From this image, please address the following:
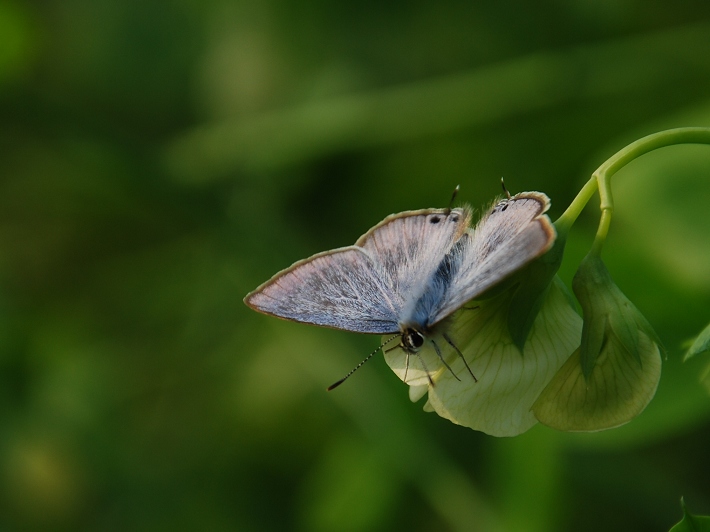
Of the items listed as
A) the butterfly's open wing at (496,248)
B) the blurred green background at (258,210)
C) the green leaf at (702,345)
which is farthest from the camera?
the blurred green background at (258,210)

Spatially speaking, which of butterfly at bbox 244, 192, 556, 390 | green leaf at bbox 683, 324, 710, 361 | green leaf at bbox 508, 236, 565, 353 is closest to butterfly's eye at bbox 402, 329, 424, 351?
butterfly at bbox 244, 192, 556, 390

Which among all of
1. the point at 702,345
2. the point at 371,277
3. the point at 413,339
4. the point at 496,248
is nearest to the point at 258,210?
the point at 371,277

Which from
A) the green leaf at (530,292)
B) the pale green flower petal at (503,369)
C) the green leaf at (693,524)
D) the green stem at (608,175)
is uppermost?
the green stem at (608,175)

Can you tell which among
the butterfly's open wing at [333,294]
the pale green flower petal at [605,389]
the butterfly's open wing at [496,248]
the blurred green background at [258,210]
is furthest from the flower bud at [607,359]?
the blurred green background at [258,210]

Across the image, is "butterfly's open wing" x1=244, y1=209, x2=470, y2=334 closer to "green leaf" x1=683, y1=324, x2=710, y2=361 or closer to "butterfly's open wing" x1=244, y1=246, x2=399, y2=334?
"butterfly's open wing" x1=244, y1=246, x2=399, y2=334

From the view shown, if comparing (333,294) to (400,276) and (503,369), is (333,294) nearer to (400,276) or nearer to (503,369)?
(400,276)

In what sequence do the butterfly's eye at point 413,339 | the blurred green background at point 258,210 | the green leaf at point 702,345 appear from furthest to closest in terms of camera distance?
1. the blurred green background at point 258,210
2. the butterfly's eye at point 413,339
3. the green leaf at point 702,345

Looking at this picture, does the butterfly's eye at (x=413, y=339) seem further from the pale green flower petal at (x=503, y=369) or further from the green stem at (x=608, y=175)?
the green stem at (x=608, y=175)
